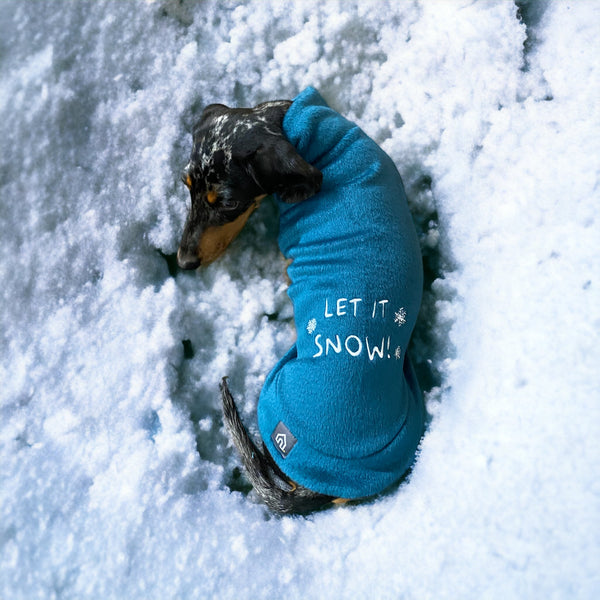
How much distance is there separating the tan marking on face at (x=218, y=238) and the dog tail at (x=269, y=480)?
523mm

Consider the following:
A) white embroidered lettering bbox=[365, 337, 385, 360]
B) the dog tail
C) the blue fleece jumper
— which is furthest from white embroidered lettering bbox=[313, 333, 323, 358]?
the dog tail

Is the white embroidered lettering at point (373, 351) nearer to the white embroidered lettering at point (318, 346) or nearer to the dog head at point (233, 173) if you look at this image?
the white embroidered lettering at point (318, 346)

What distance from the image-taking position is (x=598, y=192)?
64.6 inches

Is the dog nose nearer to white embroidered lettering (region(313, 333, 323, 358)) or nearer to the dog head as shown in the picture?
the dog head

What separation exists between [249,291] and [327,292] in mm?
544

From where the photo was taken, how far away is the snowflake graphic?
1.58m

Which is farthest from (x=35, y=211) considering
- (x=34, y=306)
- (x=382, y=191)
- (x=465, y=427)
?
(x=465, y=427)

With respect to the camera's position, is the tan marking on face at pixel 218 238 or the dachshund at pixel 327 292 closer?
the dachshund at pixel 327 292

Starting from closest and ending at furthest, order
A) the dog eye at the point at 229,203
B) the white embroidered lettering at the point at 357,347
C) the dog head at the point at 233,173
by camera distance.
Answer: the white embroidered lettering at the point at 357,347 → the dog head at the point at 233,173 → the dog eye at the point at 229,203

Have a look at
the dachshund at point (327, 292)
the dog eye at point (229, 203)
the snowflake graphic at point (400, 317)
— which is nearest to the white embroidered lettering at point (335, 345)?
the dachshund at point (327, 292)

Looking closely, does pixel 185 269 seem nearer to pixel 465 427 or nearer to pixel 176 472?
pixel 176 472

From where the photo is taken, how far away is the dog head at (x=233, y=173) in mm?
1596

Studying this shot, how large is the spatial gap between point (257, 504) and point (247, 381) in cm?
43

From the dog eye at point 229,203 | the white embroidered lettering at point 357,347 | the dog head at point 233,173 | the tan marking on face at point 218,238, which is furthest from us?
the tan marking on face at point 218,238
